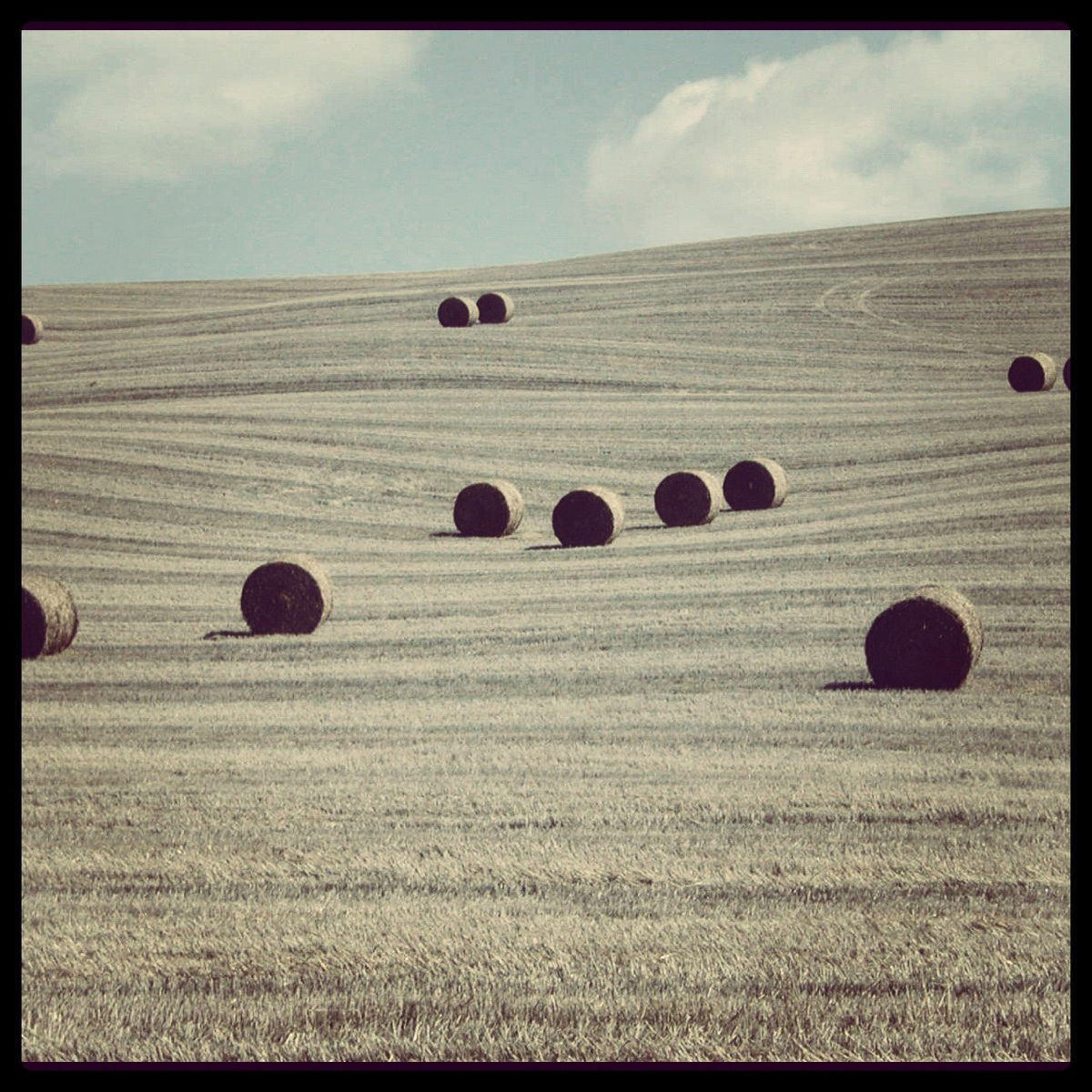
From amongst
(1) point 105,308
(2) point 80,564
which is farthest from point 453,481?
(1) point 105,308

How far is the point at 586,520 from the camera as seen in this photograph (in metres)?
23.9

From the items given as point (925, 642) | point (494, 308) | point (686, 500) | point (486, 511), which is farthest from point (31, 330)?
point (925, 642)

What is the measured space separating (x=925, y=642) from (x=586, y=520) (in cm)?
1117

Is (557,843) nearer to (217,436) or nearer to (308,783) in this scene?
(308,783)

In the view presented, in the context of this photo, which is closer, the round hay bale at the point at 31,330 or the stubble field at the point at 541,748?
the stubble field at the point at 541,748

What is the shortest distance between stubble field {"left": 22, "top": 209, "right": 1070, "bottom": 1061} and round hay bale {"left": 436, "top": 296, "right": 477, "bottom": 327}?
12.6 meters

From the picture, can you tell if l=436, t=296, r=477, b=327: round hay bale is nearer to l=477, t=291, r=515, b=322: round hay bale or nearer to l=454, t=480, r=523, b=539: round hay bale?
l=477, t=291, r=515, b=322: round hay bale

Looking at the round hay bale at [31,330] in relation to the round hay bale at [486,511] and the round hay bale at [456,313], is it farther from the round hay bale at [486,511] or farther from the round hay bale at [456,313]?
the round hay bale at [486,511]

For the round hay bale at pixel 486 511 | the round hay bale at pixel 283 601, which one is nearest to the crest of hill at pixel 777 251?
the round hay bale at pixel 486 511

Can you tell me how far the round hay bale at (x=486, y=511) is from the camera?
25250mm

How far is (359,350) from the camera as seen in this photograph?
41625 mm

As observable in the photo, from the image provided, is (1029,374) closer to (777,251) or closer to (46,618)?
(777,251)

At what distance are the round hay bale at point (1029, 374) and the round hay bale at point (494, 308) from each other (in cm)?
1899

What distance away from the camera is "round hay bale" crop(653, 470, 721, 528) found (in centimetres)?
2564
